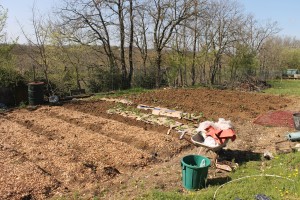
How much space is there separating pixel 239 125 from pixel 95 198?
5.64 metres

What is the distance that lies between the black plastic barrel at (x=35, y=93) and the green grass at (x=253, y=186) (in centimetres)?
863

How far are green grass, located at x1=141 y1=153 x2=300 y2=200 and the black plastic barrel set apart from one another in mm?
8631

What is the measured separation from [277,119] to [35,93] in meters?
9.29

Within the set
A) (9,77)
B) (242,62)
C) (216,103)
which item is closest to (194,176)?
(216,103)

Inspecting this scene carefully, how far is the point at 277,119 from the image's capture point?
9078 mm

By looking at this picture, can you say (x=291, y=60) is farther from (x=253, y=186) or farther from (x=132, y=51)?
(x=253, y=186)

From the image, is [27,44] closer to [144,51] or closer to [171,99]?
[171,99]

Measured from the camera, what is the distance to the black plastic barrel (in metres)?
11.3

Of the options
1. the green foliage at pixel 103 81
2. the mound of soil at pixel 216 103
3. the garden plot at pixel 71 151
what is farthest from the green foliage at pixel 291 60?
the garden plot at pixel 71 151

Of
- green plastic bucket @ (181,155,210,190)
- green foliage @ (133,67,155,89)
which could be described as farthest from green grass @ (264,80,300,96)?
green plastic bucket @ (181,155,210,190)

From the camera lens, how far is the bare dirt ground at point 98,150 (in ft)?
15.5

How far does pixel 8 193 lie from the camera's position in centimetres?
440

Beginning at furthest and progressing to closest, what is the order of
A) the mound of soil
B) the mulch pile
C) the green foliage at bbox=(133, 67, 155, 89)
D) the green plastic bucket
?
the green foliage at bbox=(133, 67, 155, 89)
the mound of soil
the mulch pile
the green plastic bucket

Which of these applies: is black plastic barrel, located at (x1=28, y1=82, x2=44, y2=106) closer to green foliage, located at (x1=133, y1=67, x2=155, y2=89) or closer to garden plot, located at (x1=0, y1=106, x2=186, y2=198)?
garden plot, located at (x1=0, y1=106, x2=186, y2=198)
